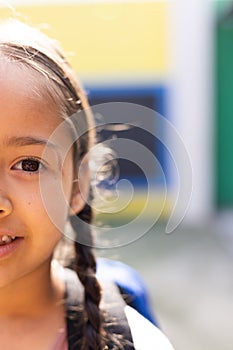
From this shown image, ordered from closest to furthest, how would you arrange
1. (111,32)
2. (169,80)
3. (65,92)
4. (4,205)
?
(4,205) < (65,92) < (111,32) < (169,80)

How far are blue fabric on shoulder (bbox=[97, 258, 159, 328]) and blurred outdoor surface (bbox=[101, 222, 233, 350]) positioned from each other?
703 millimetres

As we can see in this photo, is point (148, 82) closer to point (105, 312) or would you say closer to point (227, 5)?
point (227, 5)

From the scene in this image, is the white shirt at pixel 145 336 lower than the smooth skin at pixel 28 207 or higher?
lower

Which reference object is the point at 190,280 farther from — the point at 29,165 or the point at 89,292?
the point at 29,165

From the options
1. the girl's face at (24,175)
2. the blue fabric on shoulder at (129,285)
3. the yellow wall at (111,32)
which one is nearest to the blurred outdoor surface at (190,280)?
the blue fabric on shoulder at (129,285)

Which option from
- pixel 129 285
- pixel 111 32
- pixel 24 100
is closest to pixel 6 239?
pixel 24 100

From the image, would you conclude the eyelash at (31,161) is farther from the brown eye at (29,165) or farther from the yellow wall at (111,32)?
the yellow wall at (111,32)

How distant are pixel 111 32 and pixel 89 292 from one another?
113 inches

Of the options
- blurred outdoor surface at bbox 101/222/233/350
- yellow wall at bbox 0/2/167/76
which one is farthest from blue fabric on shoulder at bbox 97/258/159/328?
yellow wall at bbox 0/2/167/76

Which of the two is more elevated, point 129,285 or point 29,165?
point 29,165

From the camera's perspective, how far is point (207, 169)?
3.81 m

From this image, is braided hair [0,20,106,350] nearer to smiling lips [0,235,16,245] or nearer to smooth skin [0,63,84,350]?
smooth skin [0,63,84,350]

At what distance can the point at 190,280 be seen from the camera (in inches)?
101

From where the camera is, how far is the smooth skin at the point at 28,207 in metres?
0.69
